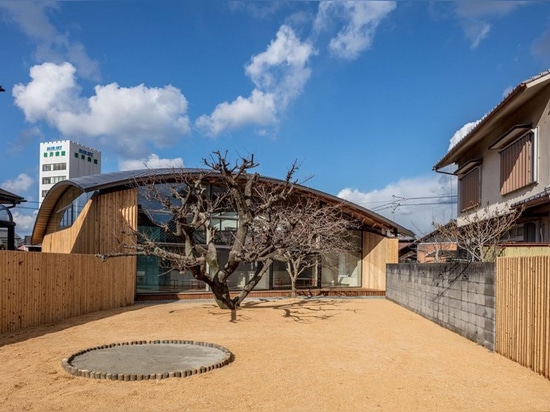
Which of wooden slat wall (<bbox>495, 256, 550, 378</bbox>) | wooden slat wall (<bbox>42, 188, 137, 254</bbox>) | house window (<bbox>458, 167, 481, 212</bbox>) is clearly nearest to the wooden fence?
wooden slat wall (<bbox>42, 188, 137, 254</bbox>)

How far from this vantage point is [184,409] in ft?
15.3

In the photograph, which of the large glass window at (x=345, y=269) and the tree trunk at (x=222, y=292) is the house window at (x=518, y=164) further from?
the large glass window at (x=345, y=269)

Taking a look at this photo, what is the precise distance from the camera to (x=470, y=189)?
1567cm

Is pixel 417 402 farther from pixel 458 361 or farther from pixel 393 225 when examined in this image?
pixel 393 225

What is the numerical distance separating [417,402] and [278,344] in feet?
11.8

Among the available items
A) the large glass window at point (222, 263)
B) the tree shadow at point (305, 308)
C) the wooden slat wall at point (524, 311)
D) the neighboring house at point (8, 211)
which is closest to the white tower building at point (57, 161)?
the neighboring house at point (8, 211)

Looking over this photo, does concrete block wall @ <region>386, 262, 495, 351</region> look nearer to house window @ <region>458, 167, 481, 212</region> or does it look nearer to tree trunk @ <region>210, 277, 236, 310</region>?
house window @ <region>458, 167, 481, 212</region>

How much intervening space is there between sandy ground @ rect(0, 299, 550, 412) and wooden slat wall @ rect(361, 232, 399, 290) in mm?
8629

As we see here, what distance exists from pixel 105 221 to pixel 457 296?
34.5 ft

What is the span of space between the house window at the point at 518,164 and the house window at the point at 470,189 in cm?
204

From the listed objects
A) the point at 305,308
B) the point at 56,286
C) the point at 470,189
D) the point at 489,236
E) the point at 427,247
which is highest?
the point at 470,189

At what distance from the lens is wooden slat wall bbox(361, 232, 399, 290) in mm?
19547

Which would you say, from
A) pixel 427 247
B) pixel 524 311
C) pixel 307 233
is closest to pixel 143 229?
pixel 307 233

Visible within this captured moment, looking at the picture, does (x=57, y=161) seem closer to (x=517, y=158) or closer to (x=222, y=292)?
(x=222, y=292)
